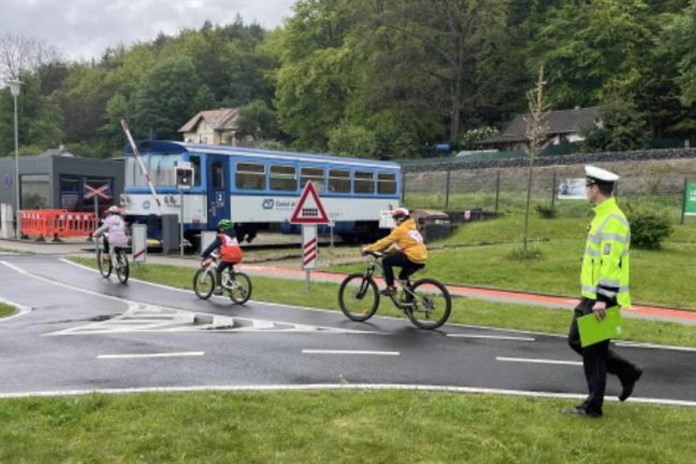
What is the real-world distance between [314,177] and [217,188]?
4907mm

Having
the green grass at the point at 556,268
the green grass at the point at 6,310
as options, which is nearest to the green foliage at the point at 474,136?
the green grass at the point at 556,268

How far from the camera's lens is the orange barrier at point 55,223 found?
3061 cm

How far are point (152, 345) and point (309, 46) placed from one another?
75.4 meters

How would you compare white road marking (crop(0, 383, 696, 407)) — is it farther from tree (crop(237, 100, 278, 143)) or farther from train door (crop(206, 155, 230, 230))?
tree (crop(237, 100, 278, 143))

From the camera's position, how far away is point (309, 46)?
8138cm

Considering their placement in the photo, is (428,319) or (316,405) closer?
(316,405)

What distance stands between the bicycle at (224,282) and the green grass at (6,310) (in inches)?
133

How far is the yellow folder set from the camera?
20.1 ft

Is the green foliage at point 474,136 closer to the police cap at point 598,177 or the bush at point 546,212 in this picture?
the bush at point 546,212

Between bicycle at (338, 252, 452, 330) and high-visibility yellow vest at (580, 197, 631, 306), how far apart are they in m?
5.09

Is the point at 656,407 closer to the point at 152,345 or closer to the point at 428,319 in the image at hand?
the point at 428,319

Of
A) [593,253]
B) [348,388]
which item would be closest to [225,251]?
[348,388]

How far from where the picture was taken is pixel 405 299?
11.6m

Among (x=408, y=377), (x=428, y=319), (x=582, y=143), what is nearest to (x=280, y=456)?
(x=408, y=377)
